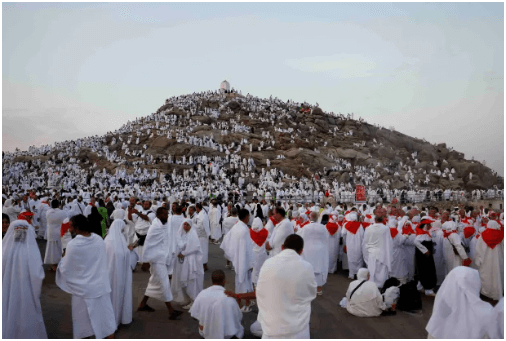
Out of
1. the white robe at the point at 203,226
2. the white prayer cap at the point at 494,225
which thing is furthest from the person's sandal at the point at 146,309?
the white prayer cap at the point at 494,225

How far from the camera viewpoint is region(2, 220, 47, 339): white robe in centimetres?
476

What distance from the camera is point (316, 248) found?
772cm

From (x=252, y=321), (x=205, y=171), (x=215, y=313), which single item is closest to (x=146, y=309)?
(x=252, y=321)

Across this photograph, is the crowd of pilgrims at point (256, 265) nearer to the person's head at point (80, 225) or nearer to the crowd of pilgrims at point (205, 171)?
the person's head at point (80, 225)

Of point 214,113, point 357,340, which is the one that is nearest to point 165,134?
point 214,113

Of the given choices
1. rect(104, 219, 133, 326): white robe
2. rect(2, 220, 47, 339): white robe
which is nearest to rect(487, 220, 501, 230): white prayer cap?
rect(104, 219, 133, 326): white robe

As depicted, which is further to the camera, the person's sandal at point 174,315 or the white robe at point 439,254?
the white robe at point 439,254

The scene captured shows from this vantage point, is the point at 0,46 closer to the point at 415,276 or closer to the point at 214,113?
the point at 415,276

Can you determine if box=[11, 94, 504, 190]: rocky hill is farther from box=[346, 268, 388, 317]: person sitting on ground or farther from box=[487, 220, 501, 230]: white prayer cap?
box=[346, 268, 388, 317]: person sitting on ground

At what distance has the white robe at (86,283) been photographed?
4770mm

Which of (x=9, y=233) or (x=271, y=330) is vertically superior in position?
(x=9, y=233)

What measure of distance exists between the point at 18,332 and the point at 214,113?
211 feet

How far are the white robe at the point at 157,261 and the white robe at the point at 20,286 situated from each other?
155 centimetres

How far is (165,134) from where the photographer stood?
54344 mm
